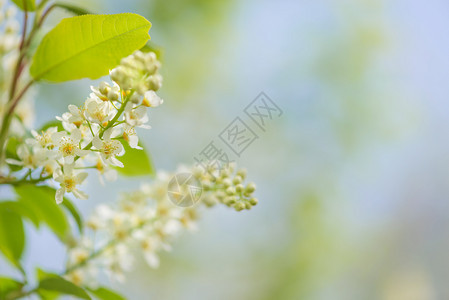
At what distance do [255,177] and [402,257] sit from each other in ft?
5.53

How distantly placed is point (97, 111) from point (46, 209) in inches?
15.4

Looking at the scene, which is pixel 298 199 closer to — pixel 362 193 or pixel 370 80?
pixel 362 193

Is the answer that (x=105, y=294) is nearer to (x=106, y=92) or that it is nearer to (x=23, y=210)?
(x=23, y=210)

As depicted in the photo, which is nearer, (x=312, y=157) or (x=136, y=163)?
(x=136, y=163)

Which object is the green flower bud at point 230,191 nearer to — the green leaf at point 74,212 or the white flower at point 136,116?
the white flower at point 136,116

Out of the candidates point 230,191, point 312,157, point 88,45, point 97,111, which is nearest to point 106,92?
point 97,111

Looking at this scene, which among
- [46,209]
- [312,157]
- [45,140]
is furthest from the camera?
[312,157]

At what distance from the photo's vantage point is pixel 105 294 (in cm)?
87

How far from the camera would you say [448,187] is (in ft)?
16.4

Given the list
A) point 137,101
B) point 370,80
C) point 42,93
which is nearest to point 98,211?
point 137,101

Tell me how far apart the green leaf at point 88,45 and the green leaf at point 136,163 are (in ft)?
0.60

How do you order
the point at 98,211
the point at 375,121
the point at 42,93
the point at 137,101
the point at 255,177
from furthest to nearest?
1. the point at 375,121
2. the point at 255,177
3. the point at 42,93
4. the point at 98,211
5. the point at 137,101

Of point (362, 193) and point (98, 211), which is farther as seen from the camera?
point (362, 193)

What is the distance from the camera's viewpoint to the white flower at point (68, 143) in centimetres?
65
